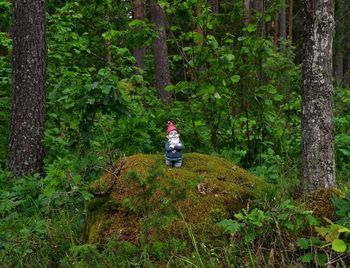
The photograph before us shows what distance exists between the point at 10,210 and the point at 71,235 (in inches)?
52.0

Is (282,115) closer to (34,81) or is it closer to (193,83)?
(193,83)

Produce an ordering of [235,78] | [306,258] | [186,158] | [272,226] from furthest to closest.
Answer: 1. [235,78]
2. [186,158]
3. [272,226]
4. [306,258]

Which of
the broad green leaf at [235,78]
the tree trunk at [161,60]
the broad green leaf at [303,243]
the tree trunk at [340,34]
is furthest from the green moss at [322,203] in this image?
the tree trunk at [340,34]

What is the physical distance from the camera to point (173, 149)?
4.55 metres

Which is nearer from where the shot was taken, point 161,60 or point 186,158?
point 186,158

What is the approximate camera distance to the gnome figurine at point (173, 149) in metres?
4.54

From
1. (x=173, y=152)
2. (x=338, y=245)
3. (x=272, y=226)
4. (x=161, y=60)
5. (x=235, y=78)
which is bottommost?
(x=272, y=226)

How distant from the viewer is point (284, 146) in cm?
666

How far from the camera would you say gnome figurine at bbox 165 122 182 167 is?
4.54m

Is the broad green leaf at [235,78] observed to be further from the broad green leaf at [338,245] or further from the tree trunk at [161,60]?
the tree trunk at [161,60]

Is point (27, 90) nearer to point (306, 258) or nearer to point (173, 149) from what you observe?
point (173, 149)

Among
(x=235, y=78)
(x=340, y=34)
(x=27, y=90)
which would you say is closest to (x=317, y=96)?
(x=235, y=78)

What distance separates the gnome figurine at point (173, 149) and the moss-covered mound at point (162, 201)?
0.29 ft

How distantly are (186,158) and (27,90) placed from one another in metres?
2.92
